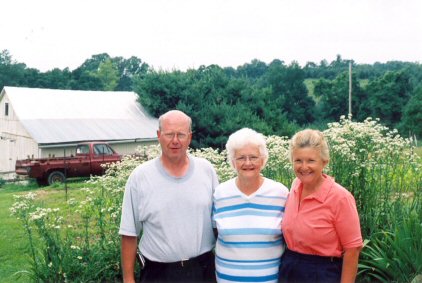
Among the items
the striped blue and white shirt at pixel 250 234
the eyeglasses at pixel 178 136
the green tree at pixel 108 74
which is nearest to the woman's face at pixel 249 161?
the striped blue and white shirt at pixel 250 234

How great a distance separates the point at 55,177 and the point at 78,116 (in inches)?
348

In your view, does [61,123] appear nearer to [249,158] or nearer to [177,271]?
[177,271]

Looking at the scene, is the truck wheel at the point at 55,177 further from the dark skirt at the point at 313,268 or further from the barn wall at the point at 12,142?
the dark skirt at the point at 313,268

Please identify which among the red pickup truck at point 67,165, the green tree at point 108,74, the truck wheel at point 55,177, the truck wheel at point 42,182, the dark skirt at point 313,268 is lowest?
the truck wheel at point 42,182

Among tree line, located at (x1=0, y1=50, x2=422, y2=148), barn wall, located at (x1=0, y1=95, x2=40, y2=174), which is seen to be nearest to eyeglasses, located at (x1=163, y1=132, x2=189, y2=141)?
tree line, located at (x1=0, y1=50, x2=422, y2=148)

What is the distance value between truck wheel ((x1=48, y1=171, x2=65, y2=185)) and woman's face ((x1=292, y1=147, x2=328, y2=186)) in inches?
628

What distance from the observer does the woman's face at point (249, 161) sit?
133 inches

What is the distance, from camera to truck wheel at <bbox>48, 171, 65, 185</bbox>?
18.0m

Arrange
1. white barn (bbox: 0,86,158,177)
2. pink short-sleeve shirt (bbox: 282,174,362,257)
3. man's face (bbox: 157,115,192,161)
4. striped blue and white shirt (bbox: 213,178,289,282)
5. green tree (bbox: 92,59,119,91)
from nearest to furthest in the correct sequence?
pink short-sleeve shirt (bbox: 282,174,362,257), striped blue and white shirt (bbox: 213,178,289,282), man's face (bbox: 157,115,192,161), white barn (bbox: 0,86,158,177), green tree (bbox: 92,59,119,91)

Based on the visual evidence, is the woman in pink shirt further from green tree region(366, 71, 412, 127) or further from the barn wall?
green tree region(366, 71, 412, 127)

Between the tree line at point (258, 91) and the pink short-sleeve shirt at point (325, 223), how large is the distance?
6365 mm

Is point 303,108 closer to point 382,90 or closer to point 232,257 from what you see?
point 382,90

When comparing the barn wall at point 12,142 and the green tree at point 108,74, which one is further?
the green tree at point 108,74

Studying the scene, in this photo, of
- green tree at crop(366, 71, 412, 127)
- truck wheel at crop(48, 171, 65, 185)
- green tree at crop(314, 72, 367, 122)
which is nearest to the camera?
truck wheel at crop(48, 171, 65, 185)
